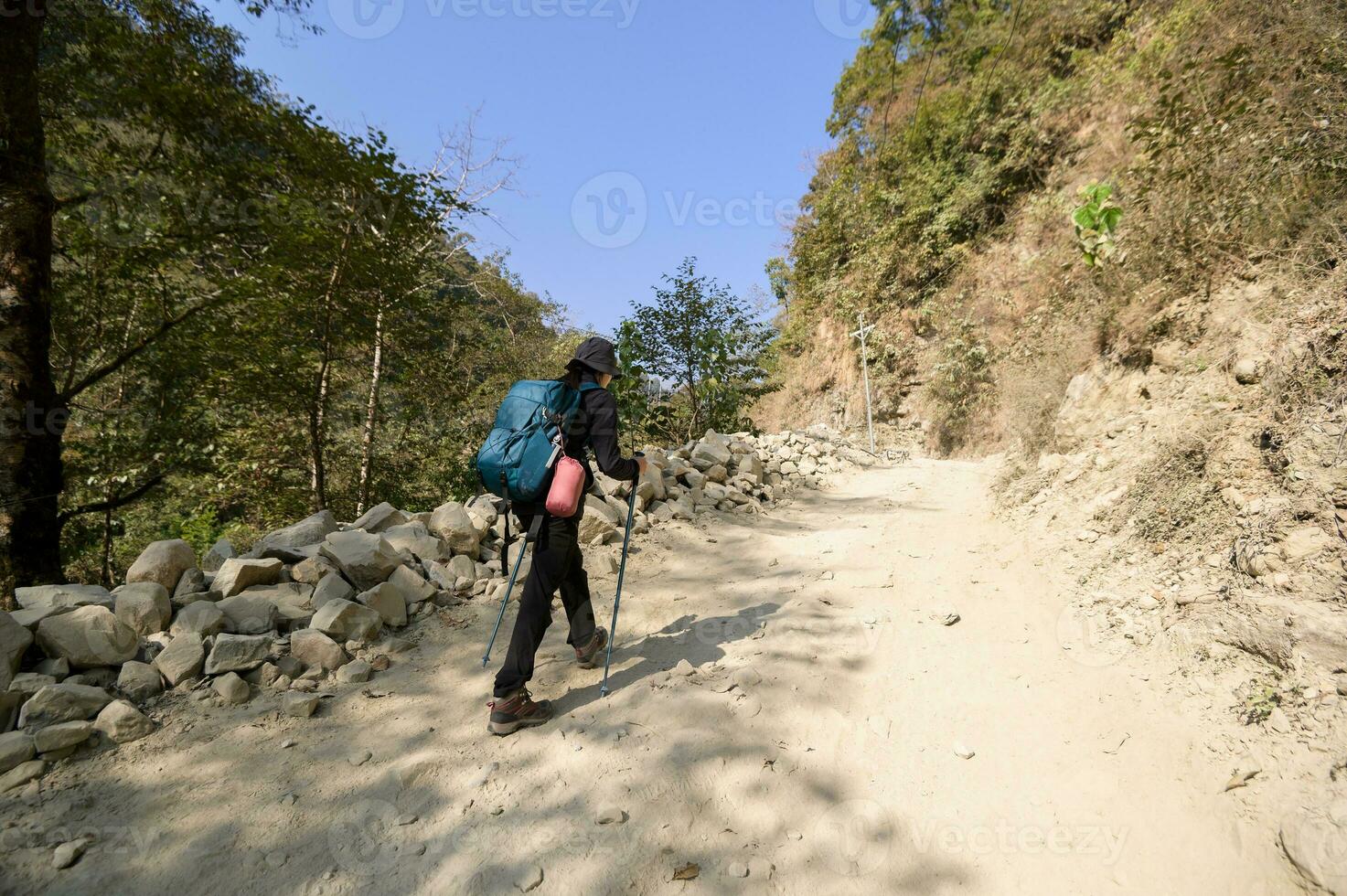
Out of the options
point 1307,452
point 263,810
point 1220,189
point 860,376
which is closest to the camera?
point 263,810

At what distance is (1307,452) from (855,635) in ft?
7.51

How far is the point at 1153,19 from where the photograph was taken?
1085 cm

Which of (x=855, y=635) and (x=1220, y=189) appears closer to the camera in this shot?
(x=855, y=635)

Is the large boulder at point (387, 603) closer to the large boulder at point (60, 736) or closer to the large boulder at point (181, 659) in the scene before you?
the large boulder at point (181, 659)

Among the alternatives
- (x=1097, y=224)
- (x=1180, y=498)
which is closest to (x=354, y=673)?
(x=1180, y=498)

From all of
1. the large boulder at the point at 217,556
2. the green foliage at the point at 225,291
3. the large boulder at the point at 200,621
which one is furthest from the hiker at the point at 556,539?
the green foliage at the point at 225,291

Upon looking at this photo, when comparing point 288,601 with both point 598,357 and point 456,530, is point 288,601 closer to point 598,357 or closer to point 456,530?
point 456,530

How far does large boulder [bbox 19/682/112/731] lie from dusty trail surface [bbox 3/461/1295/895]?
30cm

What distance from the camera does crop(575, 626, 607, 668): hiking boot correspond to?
9.95 feet

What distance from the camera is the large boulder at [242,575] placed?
Result: 10.8 ft

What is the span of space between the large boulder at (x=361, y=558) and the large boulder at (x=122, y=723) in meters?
1.31

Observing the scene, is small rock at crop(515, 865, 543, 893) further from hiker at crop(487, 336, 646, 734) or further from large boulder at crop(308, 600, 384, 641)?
large boulder at crop(308, 600, 384, 641)

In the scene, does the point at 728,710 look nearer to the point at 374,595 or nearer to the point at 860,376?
the point at 374,595

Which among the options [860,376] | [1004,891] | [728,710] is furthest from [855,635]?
[860,376]
